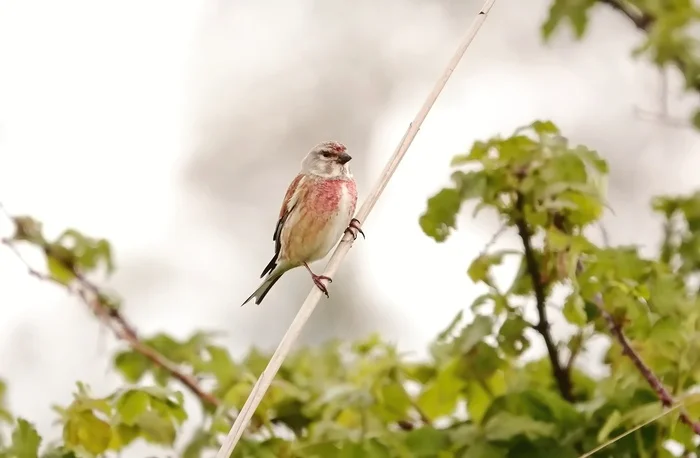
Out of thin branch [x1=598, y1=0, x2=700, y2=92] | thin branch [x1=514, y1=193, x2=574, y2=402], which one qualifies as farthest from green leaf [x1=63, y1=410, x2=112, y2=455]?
thin branch [x1=598, y1=0, x2=700, y2=92]

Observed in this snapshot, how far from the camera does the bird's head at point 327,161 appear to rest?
69 centimetres

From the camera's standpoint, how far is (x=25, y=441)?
0.66 meters

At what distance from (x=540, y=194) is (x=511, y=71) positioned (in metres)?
1.09

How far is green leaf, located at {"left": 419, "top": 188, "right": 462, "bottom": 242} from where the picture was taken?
72cm

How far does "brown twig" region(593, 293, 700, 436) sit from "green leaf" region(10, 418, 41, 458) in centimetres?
50

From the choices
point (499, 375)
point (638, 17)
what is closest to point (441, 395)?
point (499, 375)

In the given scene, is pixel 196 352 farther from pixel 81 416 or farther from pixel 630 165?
pixel 630 165

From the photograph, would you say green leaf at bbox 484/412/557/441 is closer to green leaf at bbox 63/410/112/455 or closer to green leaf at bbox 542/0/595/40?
green leaf at bbox 63/410/112/455

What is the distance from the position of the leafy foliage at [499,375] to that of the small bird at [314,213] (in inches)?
3.2

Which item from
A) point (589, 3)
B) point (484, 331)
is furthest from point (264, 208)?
point (484, 331)

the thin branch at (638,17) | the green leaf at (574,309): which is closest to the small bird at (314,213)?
the green leaf at (574,309)

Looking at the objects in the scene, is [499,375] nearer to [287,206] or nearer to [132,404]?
[287,206]

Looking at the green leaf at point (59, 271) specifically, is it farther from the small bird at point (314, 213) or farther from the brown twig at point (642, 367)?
the brown twig at point (642, 367)

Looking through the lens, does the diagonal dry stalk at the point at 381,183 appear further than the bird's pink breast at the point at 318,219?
No
